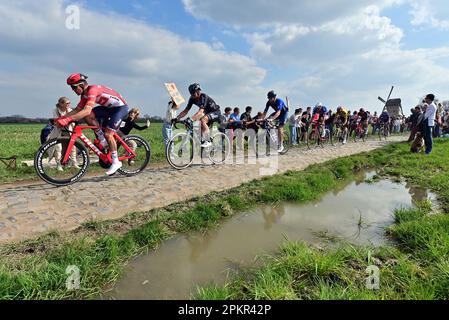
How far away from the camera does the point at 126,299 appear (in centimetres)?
230

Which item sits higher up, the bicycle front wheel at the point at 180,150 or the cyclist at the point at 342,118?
the cyclist at the point at 342,118

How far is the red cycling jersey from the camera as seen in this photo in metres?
5.55

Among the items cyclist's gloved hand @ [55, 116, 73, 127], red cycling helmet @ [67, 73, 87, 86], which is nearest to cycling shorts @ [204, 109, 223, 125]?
red cycling helmet @ [67, 73, 87, 86]

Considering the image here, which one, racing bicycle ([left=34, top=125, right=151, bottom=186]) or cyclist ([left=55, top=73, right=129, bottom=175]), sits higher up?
cyclist ([left=55, top=73, right=129, bottom=175])

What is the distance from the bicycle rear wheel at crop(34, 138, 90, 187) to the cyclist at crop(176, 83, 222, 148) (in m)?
2.96

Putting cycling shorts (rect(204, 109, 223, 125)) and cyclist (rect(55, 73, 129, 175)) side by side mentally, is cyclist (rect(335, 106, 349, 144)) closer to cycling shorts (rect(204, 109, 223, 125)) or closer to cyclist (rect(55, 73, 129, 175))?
cycling shorts (rect(204, 109, 223, 125))

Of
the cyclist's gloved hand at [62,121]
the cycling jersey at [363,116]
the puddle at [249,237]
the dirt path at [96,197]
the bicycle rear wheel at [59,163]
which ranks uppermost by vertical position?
the cycling jersey at [363,116]

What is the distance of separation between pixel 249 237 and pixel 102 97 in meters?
4.62

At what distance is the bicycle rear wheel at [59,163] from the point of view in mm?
5297

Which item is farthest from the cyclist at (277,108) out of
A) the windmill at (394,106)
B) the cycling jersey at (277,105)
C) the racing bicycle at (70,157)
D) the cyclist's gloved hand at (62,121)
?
the windmill at (394,106)

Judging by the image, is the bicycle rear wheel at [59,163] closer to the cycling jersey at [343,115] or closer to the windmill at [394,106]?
the cycling jersey at [343,115]

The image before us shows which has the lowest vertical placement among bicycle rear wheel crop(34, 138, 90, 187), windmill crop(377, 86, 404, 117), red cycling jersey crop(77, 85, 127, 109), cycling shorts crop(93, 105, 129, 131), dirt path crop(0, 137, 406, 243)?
dirt path crop(0, 137, 406, 243)

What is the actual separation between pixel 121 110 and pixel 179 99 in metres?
3.65
